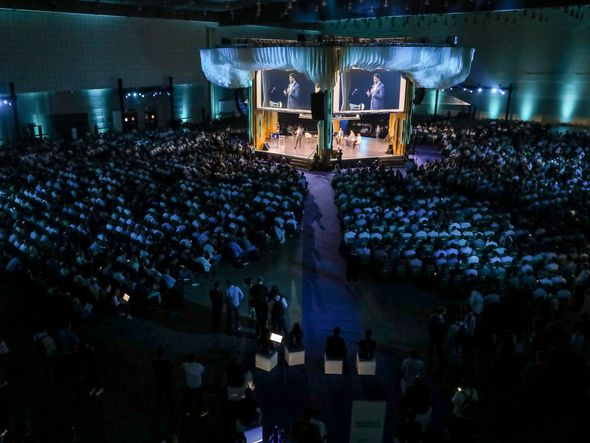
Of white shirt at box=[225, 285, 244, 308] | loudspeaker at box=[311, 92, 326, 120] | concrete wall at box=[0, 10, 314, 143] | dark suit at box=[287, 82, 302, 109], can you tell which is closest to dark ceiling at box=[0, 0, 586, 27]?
concrete wall at box=[0, 10, 314, 143]

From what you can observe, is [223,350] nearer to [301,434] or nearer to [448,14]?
[301,434]

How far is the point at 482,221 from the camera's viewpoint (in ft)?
43.5

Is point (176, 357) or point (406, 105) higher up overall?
point (406, 105)

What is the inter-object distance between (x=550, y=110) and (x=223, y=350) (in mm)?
29297

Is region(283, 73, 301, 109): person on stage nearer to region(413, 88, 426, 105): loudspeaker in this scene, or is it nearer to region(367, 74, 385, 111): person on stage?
region(367, 74, 385, 111): person on stage

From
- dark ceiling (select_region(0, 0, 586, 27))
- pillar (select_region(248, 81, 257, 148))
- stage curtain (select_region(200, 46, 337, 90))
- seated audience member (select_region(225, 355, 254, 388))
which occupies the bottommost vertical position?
seated audience member (select_region(225, 355, 254, 388))

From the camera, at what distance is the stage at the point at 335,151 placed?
22.4 meters

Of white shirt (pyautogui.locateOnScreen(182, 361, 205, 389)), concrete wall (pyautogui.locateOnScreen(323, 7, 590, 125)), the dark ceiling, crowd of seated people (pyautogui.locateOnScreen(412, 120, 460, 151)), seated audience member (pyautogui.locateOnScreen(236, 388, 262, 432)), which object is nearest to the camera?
seated audience member (pyautogui.locateOnScreen(236, 388, 262, 432))

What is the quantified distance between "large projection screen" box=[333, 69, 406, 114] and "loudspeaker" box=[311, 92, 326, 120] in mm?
2394

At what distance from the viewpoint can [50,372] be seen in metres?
8.08

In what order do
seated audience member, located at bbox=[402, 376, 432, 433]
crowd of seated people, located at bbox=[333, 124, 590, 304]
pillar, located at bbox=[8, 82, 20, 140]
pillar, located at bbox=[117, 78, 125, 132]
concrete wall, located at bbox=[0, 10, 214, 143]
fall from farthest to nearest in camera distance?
1. pillar, located at bbox=[117, 78, 125, 132]
2. concrete wall, located at bbox=[0, 10, 214, 143]
3. pillar, located at bbox=[8, 82, 20, 140]
4. crowd of seated people, located at bbox=[333, 124, 590, 304]
5. seated audience member, located at bbox=[402, 376, 432, 433]

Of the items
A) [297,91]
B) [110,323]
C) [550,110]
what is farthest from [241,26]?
[110,323]

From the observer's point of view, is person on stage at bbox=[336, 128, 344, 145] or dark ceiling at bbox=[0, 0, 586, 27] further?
dark ceiling at bbox=[0, 0, 586, 27]

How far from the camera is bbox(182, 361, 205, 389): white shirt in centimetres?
697
